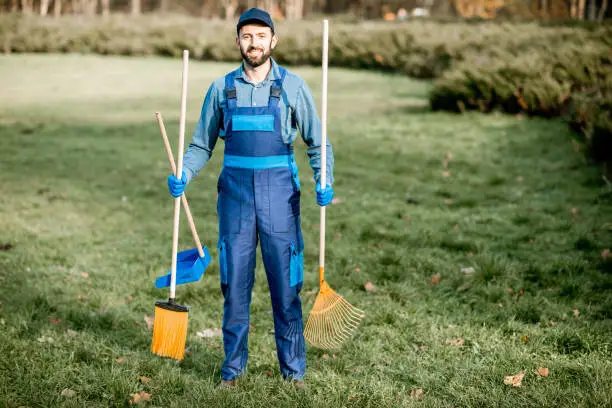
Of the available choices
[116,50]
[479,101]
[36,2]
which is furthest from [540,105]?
[36,2]

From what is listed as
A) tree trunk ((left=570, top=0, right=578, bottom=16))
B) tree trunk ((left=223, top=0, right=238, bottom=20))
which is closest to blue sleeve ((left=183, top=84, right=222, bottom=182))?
tree trunk ((left=570, top=0, right=578, bottom=16))

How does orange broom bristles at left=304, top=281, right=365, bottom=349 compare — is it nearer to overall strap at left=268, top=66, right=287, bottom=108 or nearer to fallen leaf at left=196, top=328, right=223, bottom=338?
overall strap at left=268, top=66, right=287, bottom=108

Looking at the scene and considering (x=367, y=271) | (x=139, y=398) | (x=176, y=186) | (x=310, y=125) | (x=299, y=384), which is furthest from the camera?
(x=367, y=271)

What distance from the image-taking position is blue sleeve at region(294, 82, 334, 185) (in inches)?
146

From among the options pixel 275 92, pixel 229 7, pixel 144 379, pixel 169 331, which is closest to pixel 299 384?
pixel 169 331

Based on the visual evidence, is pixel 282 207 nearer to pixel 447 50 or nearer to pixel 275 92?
pixel 275 92

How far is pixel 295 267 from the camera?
386cm

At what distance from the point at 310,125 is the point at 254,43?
556 millimetres

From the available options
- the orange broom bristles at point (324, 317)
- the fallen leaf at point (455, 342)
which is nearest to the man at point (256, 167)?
the orange broom bristles at point (324, 317)

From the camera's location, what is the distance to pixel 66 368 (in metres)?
4.20

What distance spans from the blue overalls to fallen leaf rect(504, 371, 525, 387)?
132 centimetres

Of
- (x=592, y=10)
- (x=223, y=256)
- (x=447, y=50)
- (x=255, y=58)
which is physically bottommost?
(x=223, y=256)

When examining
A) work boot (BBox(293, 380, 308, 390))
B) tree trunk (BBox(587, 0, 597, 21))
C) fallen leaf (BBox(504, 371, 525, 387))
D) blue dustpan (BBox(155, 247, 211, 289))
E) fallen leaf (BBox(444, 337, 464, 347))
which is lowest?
work boot (BBox(293, 380, 308, 390))

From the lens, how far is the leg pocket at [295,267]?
3832 millimetres
